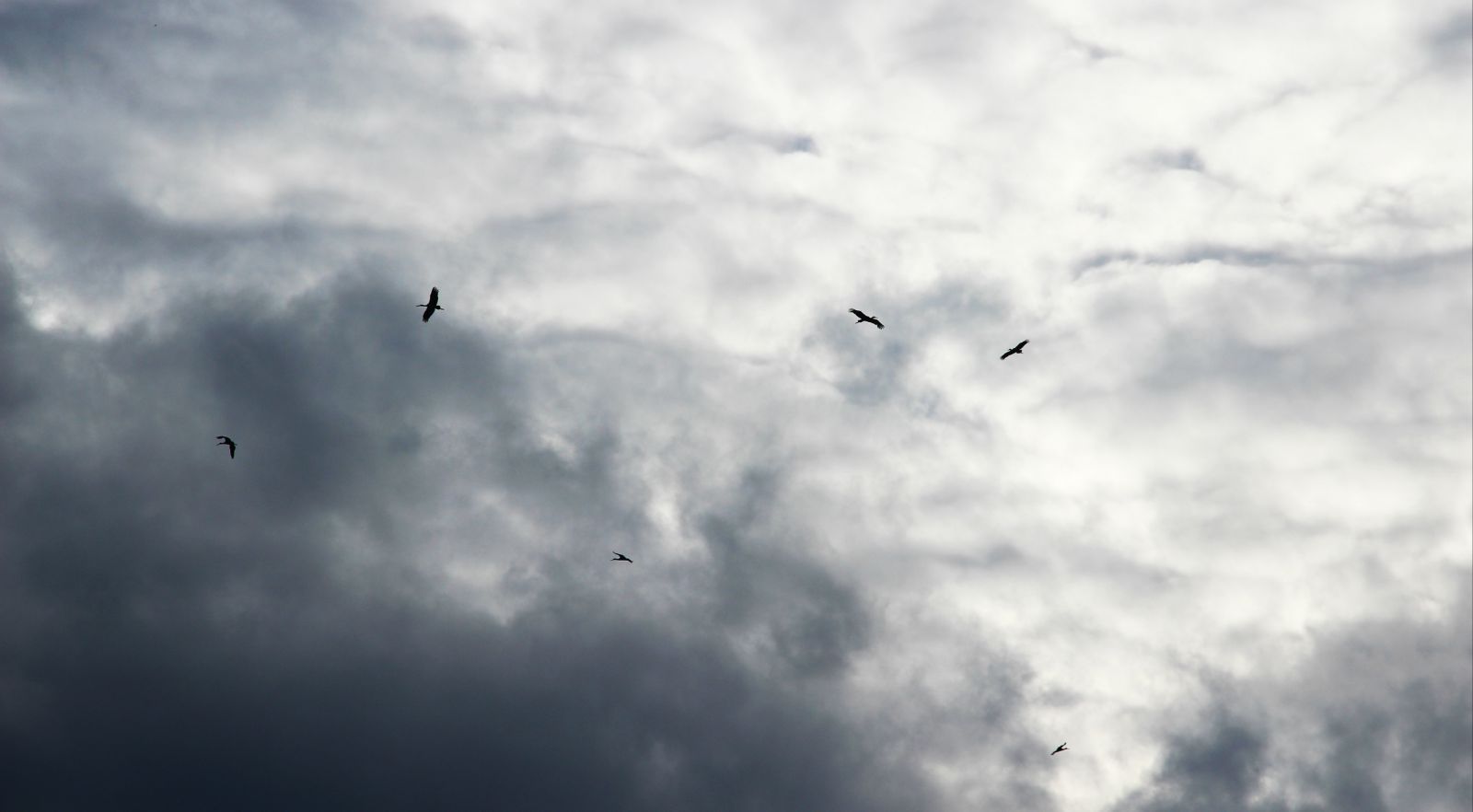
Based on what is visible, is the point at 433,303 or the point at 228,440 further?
the point at 228,440

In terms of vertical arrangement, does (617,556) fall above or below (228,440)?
below

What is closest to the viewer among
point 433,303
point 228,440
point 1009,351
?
point 433,303

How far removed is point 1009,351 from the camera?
134 m

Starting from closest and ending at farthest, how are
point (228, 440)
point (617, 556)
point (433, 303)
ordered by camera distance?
point (433, 303) → point (228, 440) → point (617, 556)

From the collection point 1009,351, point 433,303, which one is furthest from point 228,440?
point 1009,351

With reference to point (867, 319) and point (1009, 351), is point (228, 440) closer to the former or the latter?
point (867, 319)

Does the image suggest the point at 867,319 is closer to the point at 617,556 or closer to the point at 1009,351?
the point at 1009,351

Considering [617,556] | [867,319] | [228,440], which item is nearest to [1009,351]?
[867,319]

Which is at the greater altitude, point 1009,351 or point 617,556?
point 1009,351

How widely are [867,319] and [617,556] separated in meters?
38.7

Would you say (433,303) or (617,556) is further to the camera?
(617,556)

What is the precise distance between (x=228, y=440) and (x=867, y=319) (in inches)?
2536

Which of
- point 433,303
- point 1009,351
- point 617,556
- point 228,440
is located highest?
point 433,303

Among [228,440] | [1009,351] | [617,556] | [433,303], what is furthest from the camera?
[617,556]
